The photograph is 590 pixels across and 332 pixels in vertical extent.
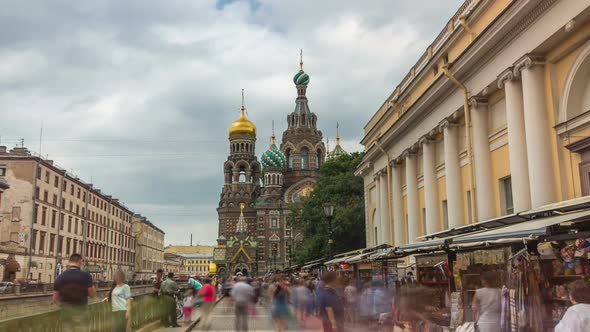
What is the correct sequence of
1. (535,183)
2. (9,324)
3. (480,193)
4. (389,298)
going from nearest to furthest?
(9,324) < (389,298) < (535,183) < (480,193)

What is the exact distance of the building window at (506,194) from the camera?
647 inches

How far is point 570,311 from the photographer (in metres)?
5.48

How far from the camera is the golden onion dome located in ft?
376

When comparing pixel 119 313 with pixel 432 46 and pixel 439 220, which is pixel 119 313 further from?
pixel 432 46

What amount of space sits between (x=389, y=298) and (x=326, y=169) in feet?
130

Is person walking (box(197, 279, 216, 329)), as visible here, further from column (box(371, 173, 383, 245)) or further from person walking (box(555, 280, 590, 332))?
column (box(371, 173, 383, 245))

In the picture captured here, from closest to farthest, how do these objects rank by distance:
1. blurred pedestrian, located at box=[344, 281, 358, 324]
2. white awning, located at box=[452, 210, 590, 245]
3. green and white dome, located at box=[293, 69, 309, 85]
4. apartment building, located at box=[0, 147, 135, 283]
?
white awning, located at box=[452, 210, 590, 245] < blurred pedestrian, located at box=[344, 281, 358, 324] < apartment building, located at box=[0, 147, 135, 283] < green and white dome, located at box=[293, 69, 309, 85]

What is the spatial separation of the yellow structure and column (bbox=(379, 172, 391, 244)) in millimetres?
2335

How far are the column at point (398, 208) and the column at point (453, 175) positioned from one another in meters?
7.23

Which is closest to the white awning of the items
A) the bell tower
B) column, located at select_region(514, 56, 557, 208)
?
column, located at select_region(514, 56, 557, 208)

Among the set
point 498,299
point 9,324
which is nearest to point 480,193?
point 498,299

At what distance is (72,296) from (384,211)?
22892 mm

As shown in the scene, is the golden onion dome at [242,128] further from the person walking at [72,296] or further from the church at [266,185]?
the person walking at [72,296]

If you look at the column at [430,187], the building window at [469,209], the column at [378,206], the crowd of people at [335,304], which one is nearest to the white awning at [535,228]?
the crowd of people at [335,304]
